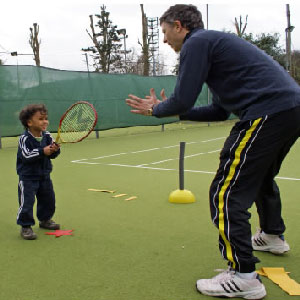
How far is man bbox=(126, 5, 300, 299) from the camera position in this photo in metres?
2.47

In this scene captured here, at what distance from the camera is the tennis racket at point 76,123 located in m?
3.85

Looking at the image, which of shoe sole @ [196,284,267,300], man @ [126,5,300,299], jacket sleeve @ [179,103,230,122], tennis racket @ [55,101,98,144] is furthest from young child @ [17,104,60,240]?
shoe sole @ [196,284,267,300]

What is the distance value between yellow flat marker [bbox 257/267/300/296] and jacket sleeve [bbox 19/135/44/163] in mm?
1912

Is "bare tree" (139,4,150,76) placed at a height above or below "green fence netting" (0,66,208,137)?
above

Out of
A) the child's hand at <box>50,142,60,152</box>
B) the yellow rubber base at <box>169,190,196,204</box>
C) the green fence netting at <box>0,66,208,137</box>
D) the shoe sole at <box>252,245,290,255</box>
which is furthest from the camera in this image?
the green fence netting at <box>0,66,208,137</box>

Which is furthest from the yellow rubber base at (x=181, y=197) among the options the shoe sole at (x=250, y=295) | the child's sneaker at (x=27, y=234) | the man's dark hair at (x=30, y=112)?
the shoe sole at (x=250, y=295)

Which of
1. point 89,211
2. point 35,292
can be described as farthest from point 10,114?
point 35,292

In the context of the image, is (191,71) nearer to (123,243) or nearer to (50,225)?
(123,243)

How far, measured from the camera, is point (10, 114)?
1046cm

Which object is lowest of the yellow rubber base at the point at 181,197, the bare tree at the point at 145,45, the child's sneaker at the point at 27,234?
the child's sneaker at the point at 27,234

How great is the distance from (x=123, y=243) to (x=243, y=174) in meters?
1.39

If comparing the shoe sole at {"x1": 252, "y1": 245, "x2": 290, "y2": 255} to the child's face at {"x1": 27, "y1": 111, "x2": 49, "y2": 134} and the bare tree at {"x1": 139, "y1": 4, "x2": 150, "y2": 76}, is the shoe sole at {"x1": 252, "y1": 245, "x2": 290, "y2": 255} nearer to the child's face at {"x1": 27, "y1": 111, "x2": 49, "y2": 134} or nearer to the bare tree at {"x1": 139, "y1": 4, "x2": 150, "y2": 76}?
the child's face at {"x1": 27, "y1": 111, "x2": 49, "y2": 134}

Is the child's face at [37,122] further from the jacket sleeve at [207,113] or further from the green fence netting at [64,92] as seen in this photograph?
the green fence netting at [64,92]

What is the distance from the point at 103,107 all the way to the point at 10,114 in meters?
2.97
